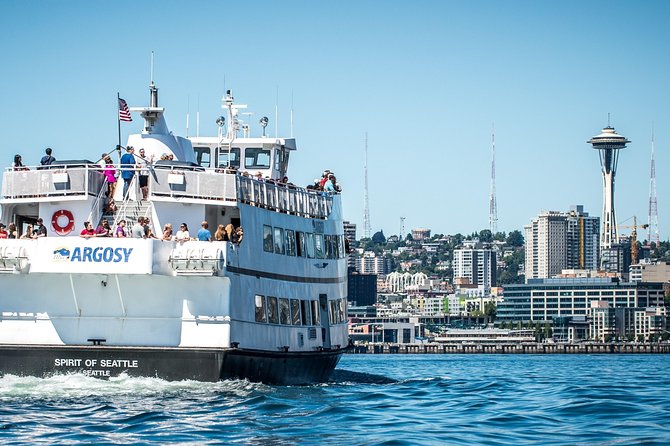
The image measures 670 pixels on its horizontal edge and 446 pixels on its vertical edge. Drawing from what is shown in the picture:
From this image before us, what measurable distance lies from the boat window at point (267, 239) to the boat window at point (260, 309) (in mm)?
1438

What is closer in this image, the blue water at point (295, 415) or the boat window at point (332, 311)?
the blue water at point (295, 415)

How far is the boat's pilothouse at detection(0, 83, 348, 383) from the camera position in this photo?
32.5m

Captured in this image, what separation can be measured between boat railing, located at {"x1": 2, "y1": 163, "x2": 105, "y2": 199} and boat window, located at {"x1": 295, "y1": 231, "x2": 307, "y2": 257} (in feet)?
21.7

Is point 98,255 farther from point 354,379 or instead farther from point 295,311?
point 354,379

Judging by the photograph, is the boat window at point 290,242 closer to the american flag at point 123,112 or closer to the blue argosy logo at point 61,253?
the american flag at point 123,112

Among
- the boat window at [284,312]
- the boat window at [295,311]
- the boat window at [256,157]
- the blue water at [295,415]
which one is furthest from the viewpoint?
the boat window at [256,157]

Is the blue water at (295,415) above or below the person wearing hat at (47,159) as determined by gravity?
below

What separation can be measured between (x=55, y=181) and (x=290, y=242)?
289 inches

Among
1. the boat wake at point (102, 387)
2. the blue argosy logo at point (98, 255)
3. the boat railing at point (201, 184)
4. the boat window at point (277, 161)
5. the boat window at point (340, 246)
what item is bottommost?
the boat wake at point (102, 387)

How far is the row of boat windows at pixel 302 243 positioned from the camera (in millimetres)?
37531

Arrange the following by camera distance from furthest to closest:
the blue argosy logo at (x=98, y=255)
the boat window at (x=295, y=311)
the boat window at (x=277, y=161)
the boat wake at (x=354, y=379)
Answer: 1. the boat window at (x=277, y=161)
2. the boat wake at (x=354, y=379)
3. the boat window at (x=295, y=311)
4. the blue argosy logo at (x=98, y=255)

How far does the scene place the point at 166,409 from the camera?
2947 cm

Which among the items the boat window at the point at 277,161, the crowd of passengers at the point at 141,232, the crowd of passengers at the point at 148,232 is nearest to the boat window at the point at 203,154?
the boat window at the point at 277,161

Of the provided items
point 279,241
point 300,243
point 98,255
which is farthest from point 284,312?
point 98,255
